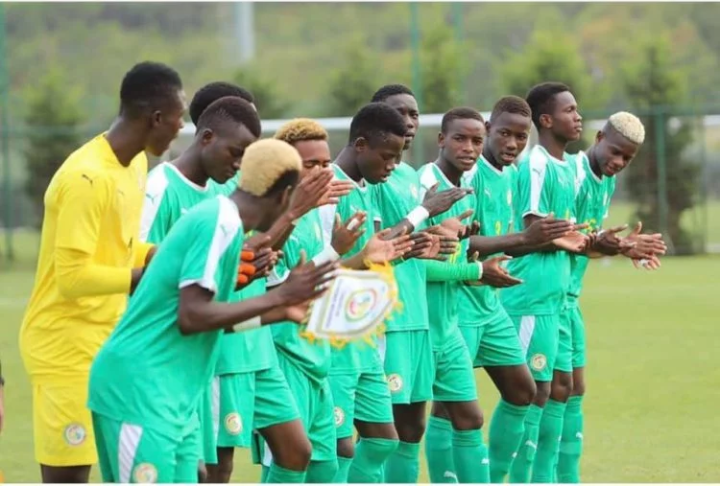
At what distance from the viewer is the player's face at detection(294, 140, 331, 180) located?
23.4ft

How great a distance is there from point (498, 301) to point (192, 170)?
2.94 meters

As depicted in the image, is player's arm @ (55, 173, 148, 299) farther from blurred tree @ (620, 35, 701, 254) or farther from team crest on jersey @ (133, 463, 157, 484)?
blurred tree @ (620, 35, 701, 254)

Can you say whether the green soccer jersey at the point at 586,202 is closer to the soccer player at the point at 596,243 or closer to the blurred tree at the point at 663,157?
the soccer player at the point at 596,243

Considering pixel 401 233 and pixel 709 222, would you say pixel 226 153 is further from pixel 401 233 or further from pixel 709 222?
pixel 709 222

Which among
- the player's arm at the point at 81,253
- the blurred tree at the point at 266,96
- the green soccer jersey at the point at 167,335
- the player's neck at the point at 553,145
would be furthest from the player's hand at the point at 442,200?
the blurred tree at the point at 266,96

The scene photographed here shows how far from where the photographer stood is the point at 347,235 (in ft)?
23.1

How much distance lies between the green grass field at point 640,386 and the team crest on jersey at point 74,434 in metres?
2.83

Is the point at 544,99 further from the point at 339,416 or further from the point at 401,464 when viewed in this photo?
the point at 339,416

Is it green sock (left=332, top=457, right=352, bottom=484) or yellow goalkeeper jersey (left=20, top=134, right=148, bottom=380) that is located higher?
yellow goalkeeper jersey (left=20, top=134, right=148, bottom=380)

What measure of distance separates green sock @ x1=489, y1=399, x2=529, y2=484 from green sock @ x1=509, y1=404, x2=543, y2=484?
11 cm

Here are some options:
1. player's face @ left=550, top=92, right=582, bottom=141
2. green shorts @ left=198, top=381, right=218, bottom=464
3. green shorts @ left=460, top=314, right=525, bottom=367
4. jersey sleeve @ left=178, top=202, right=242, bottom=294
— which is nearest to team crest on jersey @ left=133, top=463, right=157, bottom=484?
jersey sleeve @ left=178, top=202, right=242, bottom=294

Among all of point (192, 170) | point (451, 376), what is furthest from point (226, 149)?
point (451, 376)

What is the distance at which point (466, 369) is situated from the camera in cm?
834

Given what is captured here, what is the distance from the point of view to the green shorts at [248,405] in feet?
22.2
